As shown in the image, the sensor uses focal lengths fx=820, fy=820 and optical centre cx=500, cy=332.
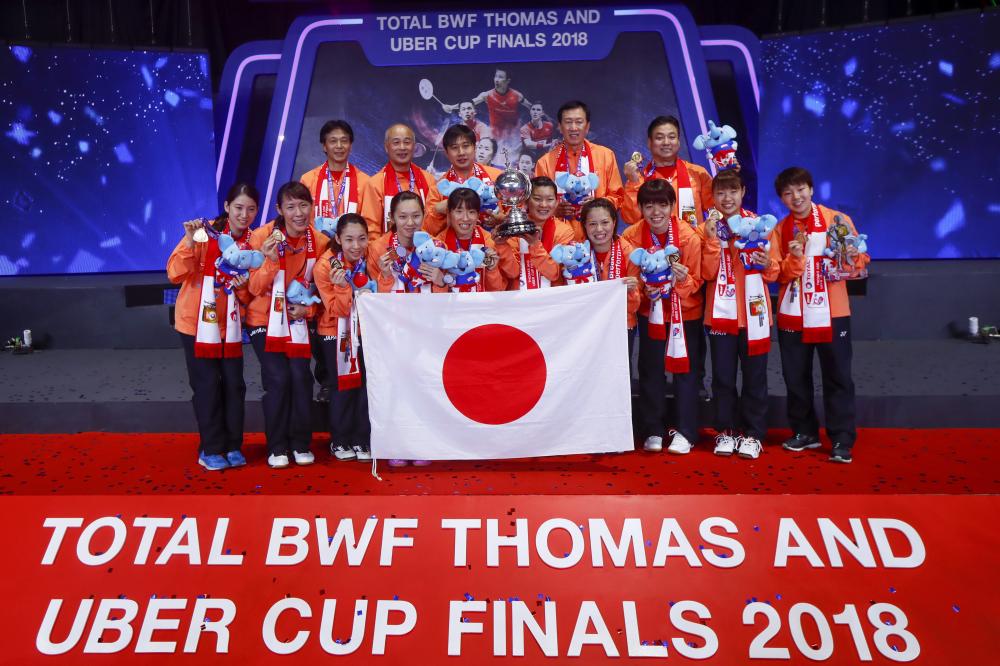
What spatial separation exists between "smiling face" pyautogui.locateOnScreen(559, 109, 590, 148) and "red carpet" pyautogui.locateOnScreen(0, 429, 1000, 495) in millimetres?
1682

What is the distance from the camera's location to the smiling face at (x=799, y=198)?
3.84 m

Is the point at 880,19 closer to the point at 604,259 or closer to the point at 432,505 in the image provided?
the point at 604,259

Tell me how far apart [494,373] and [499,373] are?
22 mm

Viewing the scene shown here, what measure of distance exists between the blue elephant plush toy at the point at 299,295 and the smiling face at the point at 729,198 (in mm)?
1931

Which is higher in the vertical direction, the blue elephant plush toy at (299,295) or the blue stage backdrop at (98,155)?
the blue stage backdrop at (98,155)

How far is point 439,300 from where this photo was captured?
138 inches

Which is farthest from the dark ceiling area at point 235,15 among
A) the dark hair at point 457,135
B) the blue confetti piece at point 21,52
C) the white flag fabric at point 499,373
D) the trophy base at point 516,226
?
the white flag fabric at point 499,373

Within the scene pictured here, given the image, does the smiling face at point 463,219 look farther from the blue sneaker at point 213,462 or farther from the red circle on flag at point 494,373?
the blue sneaker at point 213,462

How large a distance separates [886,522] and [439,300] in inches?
74.9

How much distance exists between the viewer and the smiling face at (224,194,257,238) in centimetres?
372

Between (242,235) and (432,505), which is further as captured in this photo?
(242,235)

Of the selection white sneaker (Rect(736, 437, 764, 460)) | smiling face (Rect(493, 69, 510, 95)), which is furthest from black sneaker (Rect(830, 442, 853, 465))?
smiling face (Rect(493, 69, 510, 95))

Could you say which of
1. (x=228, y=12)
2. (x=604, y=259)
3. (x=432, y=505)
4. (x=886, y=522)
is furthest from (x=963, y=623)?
(x=228, y=12)

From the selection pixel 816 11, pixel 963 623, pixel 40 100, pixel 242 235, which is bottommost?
pixel 963 623
